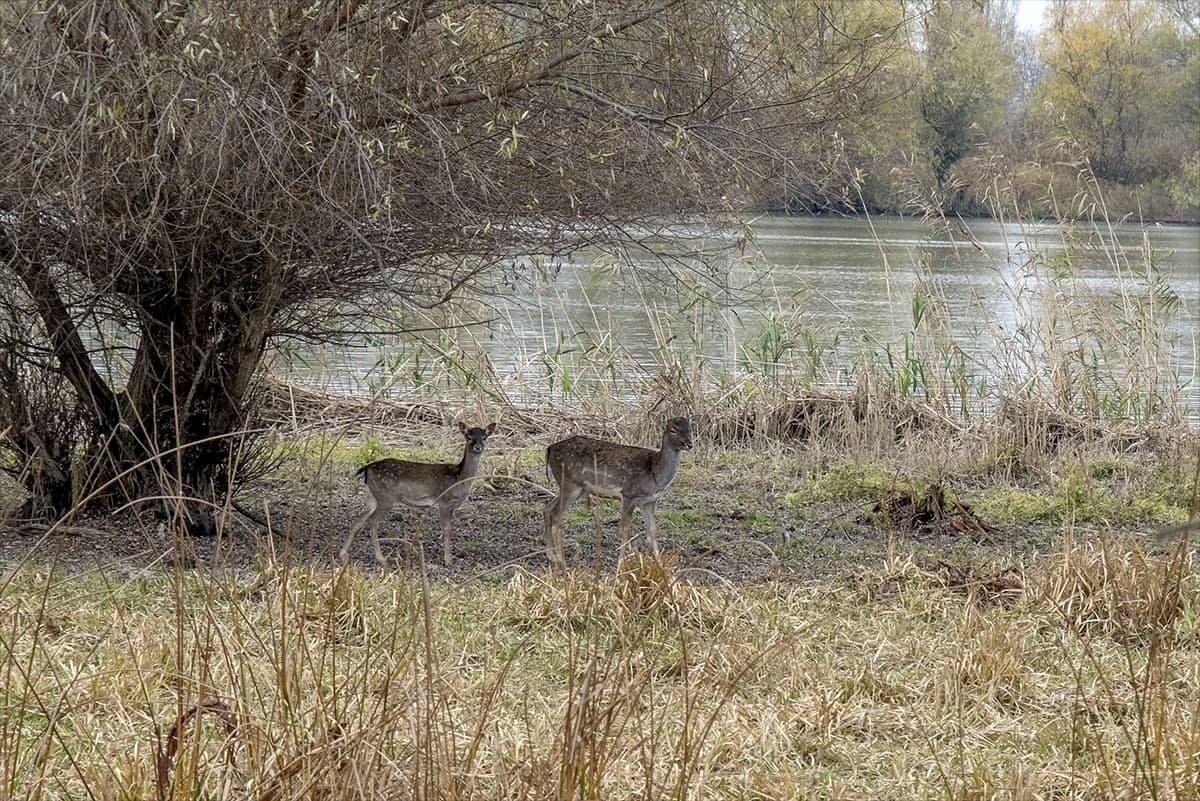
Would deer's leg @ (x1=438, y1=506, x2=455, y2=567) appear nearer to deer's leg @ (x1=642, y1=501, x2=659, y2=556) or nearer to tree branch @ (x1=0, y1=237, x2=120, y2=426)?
deer's leg @ (x1=642, y1=501, x2=659, y2=556)

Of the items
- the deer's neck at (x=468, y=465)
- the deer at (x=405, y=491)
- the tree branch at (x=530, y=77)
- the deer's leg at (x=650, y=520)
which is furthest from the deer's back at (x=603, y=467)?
the tree branch at (x=530, y=77)

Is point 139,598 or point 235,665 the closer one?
point 235,665

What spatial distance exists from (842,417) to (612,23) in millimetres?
6352

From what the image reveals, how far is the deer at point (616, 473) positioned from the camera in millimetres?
8539

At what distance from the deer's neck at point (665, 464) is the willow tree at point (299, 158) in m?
1.30

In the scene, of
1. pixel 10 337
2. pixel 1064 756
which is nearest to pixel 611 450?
pixel 10 337

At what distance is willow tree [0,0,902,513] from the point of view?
657 centimetres

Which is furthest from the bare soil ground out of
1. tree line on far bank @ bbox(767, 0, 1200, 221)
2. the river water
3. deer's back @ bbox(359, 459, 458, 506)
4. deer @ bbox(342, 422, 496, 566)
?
tree line on far bank @ bbox(767, 0, 1200, 221)

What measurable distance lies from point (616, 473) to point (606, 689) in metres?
3.35

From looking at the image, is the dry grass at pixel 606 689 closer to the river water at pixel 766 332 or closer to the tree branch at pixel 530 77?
the tree branch at pixel 530 77

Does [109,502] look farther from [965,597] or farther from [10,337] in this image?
[965,597]

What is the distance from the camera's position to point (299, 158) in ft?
22.9

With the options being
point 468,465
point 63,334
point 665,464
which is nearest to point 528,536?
point 468,465

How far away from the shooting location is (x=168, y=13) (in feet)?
21.5
